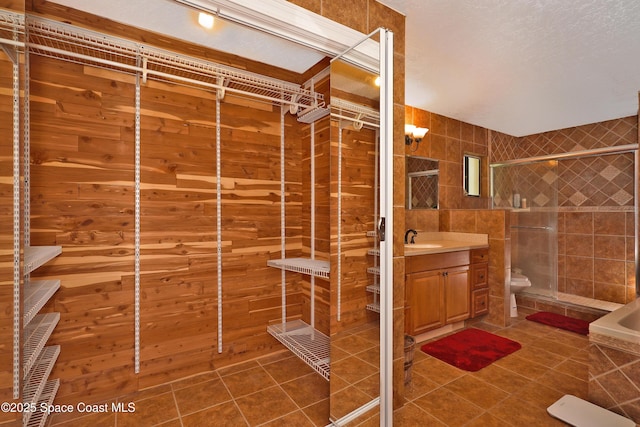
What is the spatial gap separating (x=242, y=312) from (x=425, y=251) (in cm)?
163

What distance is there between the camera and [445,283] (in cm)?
292

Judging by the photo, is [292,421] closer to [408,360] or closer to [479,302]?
[408,360]

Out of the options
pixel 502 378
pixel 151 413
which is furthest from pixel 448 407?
pixel 151 413

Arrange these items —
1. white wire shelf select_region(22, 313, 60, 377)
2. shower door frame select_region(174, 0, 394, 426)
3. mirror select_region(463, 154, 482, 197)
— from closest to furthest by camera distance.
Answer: white wire shelf select_region(22, 313, 60, 377)
shower door frame select_region(174, 0, 394, 426)
mirror select_region(463, 154, 482, 197)

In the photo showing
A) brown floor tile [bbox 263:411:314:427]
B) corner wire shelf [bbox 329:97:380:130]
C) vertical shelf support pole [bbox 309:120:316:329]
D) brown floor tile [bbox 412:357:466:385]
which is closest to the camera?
corner wire shelf [bbox 329:97:380:130]

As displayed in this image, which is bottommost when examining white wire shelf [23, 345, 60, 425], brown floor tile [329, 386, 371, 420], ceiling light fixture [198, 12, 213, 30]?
brown floor tile [329, 386, 371, 420]

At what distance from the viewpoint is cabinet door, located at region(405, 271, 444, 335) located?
8.66 ft

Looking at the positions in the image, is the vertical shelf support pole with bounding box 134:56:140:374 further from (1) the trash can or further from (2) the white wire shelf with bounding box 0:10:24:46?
(1) the trash can

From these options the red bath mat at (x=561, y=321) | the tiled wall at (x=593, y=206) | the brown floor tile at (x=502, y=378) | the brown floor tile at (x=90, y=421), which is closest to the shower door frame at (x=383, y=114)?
the brown floor tile at (x=502, y=378)

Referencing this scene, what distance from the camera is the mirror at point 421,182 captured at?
3443 mm

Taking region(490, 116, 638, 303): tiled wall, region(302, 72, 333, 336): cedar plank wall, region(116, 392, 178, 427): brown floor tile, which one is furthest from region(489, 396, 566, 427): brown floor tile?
region(490, 116, 638, 303): tiled wall

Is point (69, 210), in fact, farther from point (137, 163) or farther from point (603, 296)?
point (603, 296)

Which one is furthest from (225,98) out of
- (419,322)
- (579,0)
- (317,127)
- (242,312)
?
(419,322)

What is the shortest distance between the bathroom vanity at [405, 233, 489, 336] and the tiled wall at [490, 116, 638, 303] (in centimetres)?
143
